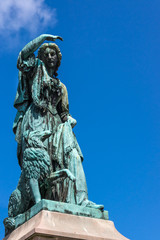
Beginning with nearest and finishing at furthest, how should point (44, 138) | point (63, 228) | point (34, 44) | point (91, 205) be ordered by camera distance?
1. point (63, 228)
2. point (91, 205)
3. point (44, 138)
4. point (34, 44)

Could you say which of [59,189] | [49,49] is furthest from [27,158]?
[49,49]

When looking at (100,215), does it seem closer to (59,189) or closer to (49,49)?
(59,189)

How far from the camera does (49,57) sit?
26.6 ft

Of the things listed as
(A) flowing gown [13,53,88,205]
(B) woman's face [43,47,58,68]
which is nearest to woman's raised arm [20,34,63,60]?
(A) flowing gown [13,53,88,205]

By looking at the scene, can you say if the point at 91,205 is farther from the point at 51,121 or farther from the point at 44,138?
the point at 51,121

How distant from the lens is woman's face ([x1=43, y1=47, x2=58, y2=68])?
810cm

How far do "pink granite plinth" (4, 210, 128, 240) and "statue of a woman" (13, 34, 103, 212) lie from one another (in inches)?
17.0

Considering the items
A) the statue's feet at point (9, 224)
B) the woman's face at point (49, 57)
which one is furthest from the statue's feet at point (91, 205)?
the woman's face at point (49, 57)

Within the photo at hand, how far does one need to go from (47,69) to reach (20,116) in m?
1.21

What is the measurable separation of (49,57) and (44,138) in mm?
1985

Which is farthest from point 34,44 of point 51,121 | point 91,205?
point 91,205

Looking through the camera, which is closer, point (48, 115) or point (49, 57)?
point (48, 115)

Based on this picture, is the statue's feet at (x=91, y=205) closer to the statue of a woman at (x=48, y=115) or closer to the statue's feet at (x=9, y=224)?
the statue of a woman at (x=48, y=115)

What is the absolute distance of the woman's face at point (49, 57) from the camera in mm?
8102
